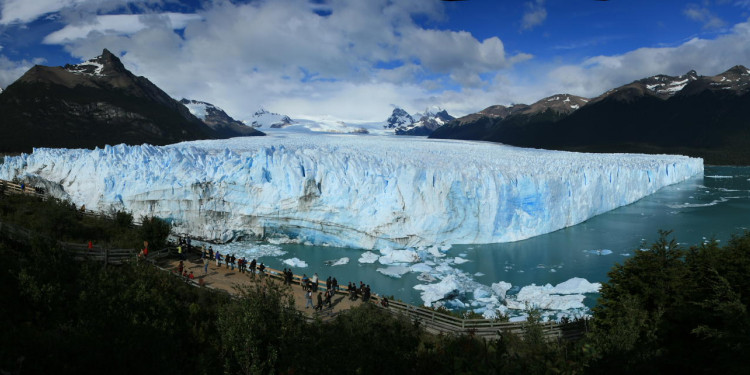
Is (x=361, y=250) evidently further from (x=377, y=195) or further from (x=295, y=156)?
(x=295, y=156)

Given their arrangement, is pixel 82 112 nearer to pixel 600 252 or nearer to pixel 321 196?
pixel 321 196

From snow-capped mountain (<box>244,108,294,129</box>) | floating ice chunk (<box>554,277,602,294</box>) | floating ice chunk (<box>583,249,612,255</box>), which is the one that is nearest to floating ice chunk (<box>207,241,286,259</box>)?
floating ice chunk (<box>554,277,602,294</box>)

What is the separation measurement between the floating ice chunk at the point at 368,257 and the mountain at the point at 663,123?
74671 mm

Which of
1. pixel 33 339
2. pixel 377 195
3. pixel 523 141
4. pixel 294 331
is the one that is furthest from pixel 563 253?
pixel 523 141

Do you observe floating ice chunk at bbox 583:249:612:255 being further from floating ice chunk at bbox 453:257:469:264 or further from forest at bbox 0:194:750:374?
forest at bbox 0:194:750:374

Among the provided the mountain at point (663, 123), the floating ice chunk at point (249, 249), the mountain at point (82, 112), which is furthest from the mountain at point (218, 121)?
Result: the floating ice chunk at point (249, 249)

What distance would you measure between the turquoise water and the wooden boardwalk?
11.2 ft

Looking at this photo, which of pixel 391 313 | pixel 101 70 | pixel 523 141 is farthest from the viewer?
pixel 523 141

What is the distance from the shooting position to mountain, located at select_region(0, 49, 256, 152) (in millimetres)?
53250

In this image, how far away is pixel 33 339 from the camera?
18.7 feet

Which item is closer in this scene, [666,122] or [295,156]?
[295,156]

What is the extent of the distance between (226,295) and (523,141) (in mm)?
98591

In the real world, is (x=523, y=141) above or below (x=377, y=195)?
above

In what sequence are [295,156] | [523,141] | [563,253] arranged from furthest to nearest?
1. [523,141]
2. [295,156]
3. [563,253]
